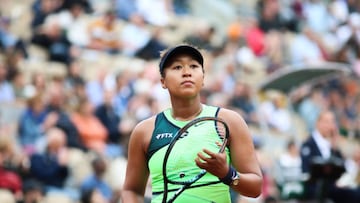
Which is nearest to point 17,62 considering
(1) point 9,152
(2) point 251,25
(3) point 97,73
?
(3) point 97,73

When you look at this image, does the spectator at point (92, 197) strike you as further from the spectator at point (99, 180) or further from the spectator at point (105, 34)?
the spectator at point (105, 34)

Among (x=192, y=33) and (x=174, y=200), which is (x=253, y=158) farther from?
(x=192, y=33)

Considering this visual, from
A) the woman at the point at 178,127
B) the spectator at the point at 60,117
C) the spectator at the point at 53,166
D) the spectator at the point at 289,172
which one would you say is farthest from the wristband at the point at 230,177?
the spectator at the point at 60,117

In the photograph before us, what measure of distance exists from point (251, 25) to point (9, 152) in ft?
29.8

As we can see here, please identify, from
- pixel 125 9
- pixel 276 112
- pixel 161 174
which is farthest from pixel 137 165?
pixel 125 9

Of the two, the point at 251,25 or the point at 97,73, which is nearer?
the point at 97,73

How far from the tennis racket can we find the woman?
61 mm

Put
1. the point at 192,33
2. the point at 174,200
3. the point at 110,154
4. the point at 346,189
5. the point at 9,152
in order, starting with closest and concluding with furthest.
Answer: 1. the point at 174,200
2. the point at 346,189
3. the point at 9,152
4. the point at 110,154
5. the point at 192,33

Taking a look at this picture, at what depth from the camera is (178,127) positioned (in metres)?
5.79

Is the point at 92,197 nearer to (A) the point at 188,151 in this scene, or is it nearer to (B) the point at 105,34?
(B) the point at 105,34

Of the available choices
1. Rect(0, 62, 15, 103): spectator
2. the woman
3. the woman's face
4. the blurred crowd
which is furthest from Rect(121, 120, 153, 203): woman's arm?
Rect(0, 62, 15, 103): spectator

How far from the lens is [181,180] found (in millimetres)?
5613

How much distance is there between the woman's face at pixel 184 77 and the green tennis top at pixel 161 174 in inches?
6.6

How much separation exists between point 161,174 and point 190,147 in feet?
0.76
